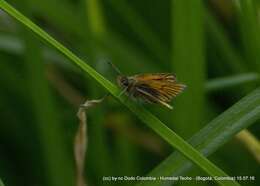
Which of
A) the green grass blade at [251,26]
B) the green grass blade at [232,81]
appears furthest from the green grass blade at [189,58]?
the green grass blade at [232,81]

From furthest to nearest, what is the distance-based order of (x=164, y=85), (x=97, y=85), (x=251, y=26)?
(x=97, y=85)
(x=251, y=26)
(x=164, y=85)

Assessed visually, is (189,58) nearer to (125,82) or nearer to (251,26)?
(251,26)

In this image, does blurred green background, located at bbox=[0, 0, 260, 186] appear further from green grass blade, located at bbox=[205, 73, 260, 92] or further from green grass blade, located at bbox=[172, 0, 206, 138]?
green grass blade, located at bbox=[172, 0, 206, 138]

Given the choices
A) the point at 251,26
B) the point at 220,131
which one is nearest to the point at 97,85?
the point at 251,26

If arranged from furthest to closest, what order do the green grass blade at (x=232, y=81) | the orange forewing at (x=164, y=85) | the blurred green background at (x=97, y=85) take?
1. the blurred green background at (x=97, y=85)
2. the green grass blade at (x=232, y=81)
3. the orange forewing at (x=164, y=85)

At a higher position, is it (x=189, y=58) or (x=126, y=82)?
(x=189, y=58)

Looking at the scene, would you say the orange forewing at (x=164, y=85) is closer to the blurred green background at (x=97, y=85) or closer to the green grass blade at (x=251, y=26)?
the green grass blade at (x=251, y=26)
